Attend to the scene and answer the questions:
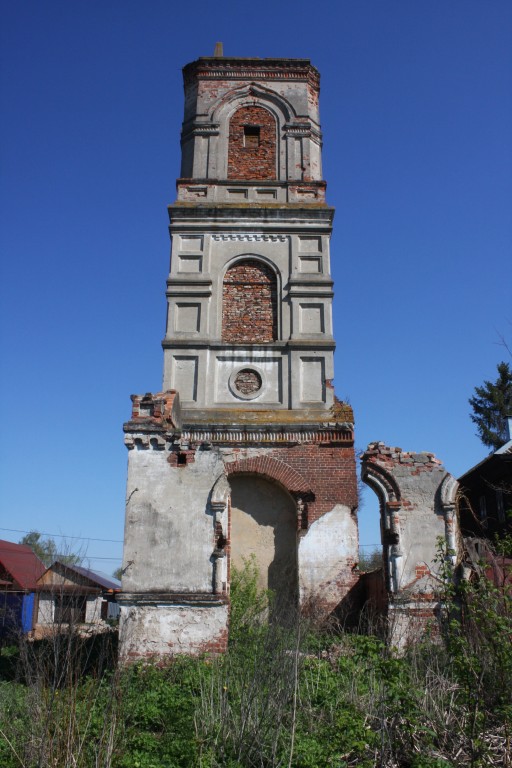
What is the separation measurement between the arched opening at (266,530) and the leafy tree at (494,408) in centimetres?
1921

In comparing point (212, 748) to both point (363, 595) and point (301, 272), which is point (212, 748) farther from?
point (301, 272)

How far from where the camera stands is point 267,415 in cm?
1279

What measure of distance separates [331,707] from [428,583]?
456 cm

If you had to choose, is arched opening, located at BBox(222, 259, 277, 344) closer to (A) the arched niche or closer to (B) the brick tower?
(B) the brick tower

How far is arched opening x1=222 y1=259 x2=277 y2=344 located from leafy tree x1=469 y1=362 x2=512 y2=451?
59.6 feet

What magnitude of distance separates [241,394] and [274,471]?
200 cm

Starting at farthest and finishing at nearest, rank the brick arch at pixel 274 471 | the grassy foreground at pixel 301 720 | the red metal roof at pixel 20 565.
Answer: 1. the red metal roof at pixel 20 565
2. the brick arch at pixel 274 471
3. the grassy foreground at pixel 301 720

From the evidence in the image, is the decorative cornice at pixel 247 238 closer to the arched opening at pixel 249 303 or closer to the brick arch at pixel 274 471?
the arched opening at pixel 249 303

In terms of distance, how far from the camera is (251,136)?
16.2 meters

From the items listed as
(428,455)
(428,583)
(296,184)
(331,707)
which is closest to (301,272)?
(296,184)

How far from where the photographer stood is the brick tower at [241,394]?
34.0 ft

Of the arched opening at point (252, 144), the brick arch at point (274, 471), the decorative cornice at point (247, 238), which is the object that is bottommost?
the brick arch at point (274, 471)

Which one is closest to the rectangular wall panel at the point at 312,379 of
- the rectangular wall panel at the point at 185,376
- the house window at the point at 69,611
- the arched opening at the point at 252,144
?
the rectangular wall panel at the point at 185,376

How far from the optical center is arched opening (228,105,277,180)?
617 inches
